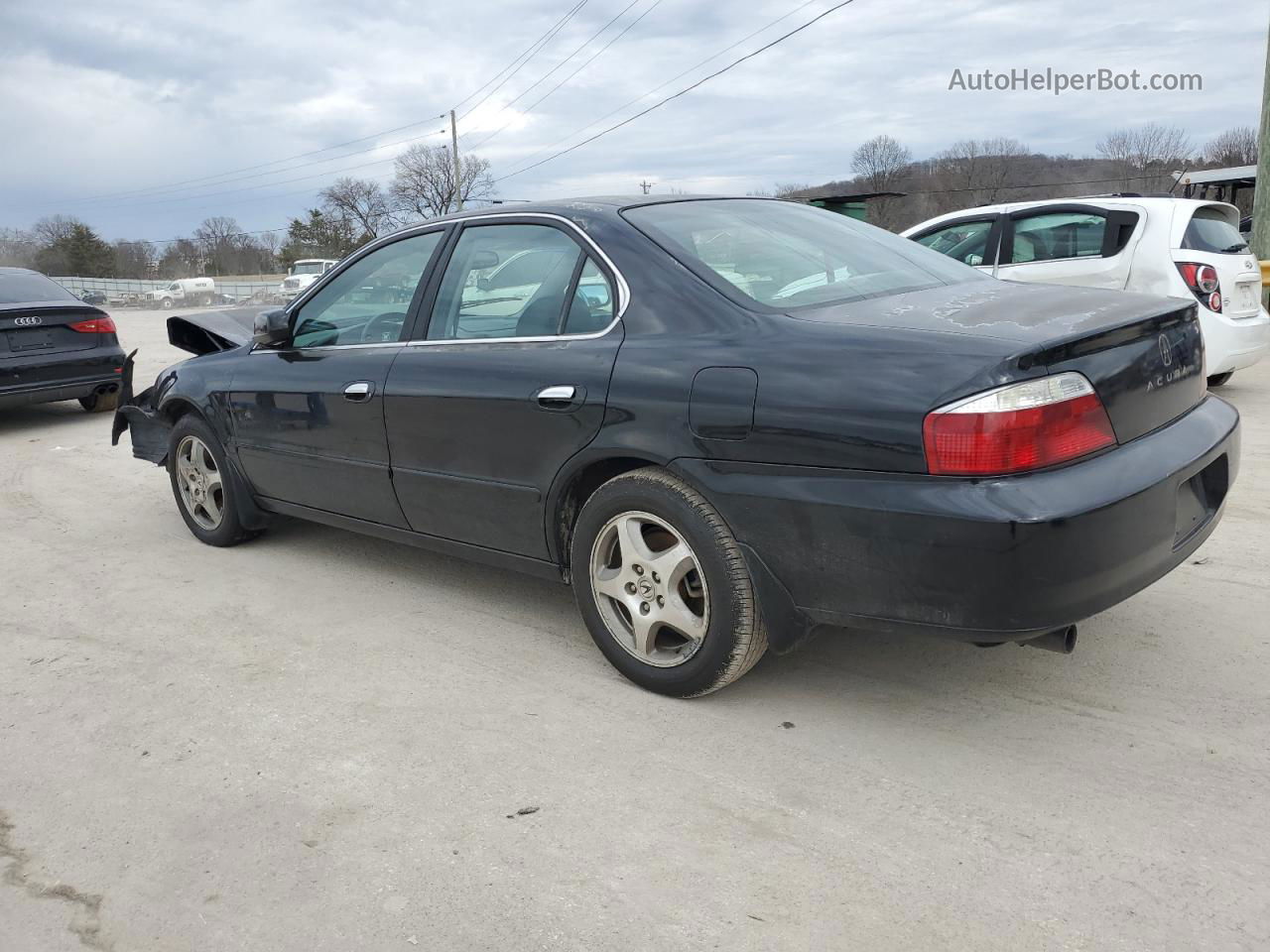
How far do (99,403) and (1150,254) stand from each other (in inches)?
375

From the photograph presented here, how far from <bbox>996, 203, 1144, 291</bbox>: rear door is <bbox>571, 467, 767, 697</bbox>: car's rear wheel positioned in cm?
554

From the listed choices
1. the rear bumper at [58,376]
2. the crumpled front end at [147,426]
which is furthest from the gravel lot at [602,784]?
the rear bumper at [58,376]

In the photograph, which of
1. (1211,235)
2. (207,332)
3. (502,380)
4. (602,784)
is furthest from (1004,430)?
(1211,235)

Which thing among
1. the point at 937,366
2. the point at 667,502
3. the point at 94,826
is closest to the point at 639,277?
the point at 667,502

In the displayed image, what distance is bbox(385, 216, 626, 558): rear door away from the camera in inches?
128

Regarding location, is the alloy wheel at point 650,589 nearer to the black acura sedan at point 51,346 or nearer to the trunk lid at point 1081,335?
the trunk lid at point 1081,335

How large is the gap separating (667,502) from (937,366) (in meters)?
0.87

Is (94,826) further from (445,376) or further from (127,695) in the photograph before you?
(445,376)

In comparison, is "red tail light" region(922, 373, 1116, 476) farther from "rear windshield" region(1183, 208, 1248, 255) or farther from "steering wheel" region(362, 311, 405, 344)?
"rear windshield" region(1183, 208, 1248, 255)

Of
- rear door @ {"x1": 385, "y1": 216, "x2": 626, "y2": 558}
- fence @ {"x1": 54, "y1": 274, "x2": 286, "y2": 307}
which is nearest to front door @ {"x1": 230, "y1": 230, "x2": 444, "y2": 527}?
rear door @ {"x1": 385, "y1": 216, "x2": 626, "y2": 558}

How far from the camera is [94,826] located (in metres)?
2.64

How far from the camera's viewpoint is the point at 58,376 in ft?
30.1

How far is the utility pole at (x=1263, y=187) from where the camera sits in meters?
12.8

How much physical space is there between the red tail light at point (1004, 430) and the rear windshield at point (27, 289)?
9.33 m
